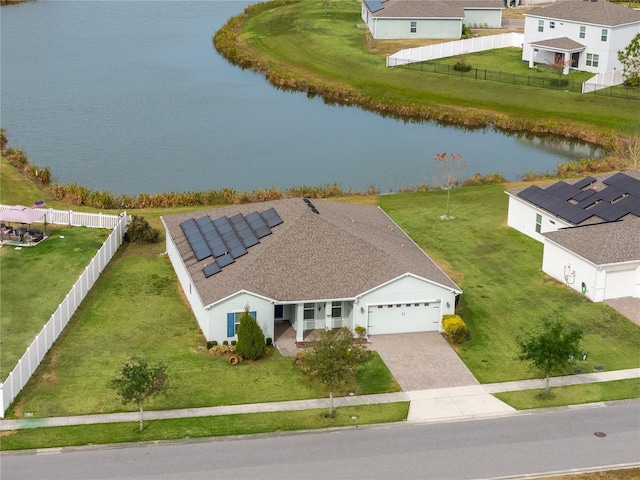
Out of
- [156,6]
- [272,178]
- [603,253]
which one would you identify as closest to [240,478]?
[603,253]

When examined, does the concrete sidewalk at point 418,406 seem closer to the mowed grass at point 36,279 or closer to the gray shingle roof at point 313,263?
the mowed grass at point 36,279

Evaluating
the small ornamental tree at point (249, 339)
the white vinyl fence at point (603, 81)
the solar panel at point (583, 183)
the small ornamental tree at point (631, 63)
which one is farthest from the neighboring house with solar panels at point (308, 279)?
the small ornamental tree at point (631, 63)

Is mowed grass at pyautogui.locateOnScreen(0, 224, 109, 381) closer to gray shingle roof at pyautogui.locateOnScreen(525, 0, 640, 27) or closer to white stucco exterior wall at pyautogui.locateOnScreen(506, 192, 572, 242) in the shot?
white stucco exterior wall at pyautogui.locateOnScreen(506, 192, 572, 242)

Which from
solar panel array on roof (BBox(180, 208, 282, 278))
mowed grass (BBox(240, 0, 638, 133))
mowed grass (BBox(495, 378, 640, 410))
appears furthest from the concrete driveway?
mowed grass (BBox(240, 0, 638, 133))

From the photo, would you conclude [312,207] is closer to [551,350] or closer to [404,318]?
[404,318]

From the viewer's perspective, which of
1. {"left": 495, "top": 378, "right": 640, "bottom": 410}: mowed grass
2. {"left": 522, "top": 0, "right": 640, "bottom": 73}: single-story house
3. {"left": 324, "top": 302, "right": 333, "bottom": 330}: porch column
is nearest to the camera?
{"left": 495, "top": 378, "right": 640, "bottom": 410}: mowed grass
